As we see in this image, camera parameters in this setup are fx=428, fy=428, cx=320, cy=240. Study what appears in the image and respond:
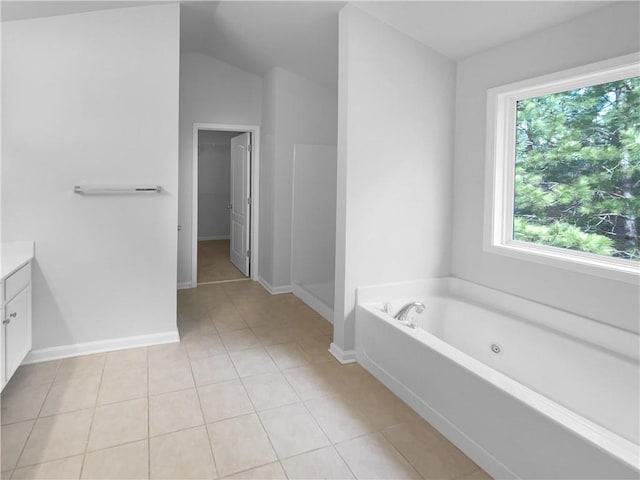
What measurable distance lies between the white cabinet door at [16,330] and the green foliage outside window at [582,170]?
3.23 m

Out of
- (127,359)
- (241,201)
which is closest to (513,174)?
(127,359)

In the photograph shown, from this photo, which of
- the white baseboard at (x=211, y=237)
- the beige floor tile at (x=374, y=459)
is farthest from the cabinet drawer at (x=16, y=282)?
the white baseboard at (x=211, y=237)

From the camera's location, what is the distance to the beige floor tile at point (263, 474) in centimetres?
187

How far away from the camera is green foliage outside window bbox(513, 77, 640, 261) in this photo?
230 centimetres

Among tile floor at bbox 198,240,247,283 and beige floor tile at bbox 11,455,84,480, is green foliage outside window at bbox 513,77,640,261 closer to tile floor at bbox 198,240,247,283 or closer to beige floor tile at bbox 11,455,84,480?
beige floor tile at bbox 11,455,84,480

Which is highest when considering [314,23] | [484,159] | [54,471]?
[314,23]

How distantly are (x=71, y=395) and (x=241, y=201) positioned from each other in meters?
3.38

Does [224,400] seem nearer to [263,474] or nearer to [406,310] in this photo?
[263,474]

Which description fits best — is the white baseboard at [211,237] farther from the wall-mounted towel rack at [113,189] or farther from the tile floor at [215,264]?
the wall-mounted towel rack at [113,189]

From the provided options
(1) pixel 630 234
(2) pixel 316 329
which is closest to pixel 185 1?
(2) pixel 316 329

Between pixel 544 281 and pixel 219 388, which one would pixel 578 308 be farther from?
pixel 219 388

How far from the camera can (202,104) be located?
16.0 feet

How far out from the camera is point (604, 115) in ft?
7.88

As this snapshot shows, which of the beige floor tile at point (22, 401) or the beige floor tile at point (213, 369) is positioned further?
the beige floor tile at point (213, 369)
